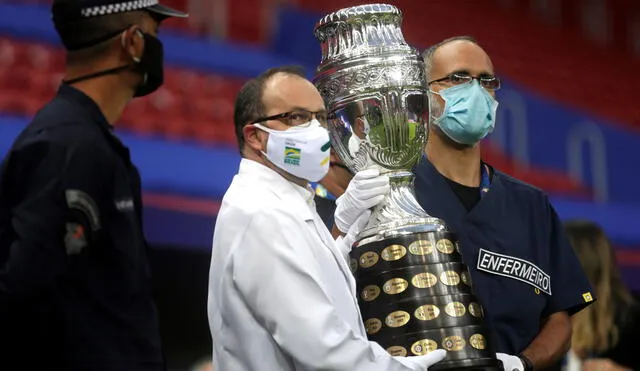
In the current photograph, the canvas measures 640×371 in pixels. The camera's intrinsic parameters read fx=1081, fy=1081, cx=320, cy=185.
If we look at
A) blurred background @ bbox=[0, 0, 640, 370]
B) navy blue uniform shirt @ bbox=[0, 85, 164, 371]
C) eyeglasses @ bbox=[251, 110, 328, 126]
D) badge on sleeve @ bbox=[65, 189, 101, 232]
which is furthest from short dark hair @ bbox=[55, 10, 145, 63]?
blurred background @ bbox=[0, 0, 640, 370]

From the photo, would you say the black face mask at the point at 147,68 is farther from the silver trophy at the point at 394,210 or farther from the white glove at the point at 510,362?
the white glove at the point at 510,362

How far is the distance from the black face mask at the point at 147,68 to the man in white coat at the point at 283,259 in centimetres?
29

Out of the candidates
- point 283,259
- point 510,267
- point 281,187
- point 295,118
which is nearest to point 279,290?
point 283,259

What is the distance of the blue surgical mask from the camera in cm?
250

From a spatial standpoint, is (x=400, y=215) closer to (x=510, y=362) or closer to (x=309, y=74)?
(x=510, y=362)

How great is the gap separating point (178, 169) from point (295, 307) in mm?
2948

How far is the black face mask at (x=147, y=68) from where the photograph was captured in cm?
187

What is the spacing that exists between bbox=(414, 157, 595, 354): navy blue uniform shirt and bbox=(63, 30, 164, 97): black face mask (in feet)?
2.65

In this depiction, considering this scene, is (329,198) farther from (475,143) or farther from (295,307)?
(295,307)

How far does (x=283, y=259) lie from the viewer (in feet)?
6.46

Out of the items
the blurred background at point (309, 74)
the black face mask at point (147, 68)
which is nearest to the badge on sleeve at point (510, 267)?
the blurred background at point (309, 74)

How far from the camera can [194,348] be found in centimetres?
499

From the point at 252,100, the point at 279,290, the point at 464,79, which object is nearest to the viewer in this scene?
the point at 279,290

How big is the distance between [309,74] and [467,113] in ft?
14.6
